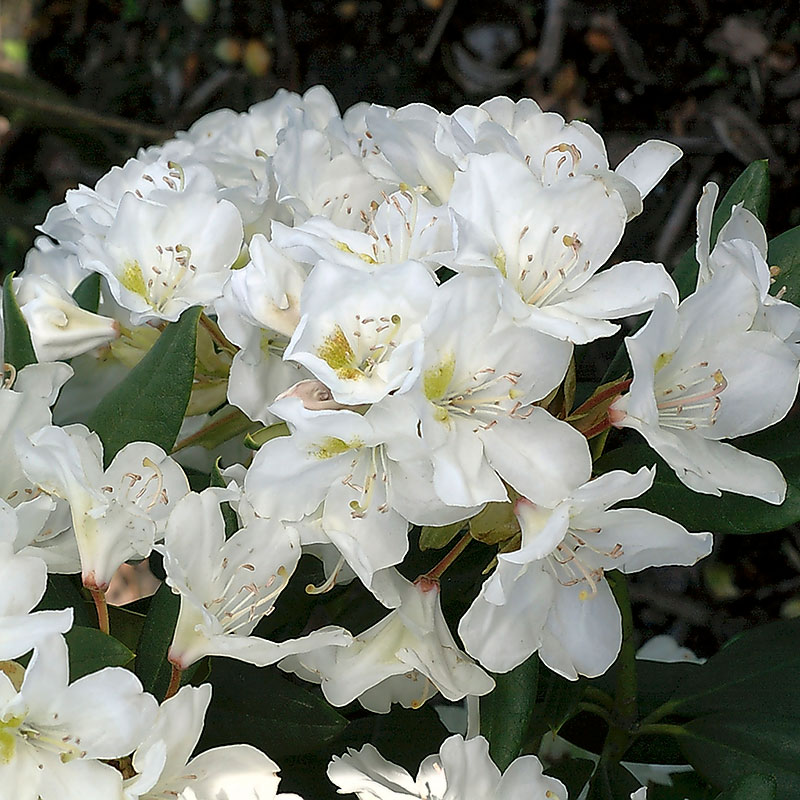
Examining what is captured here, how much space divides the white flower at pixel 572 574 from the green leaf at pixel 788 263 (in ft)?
0.88

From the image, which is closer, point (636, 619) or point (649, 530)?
point (649, 530)

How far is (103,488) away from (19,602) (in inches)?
4.9

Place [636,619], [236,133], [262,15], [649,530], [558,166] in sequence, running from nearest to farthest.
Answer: [649,530], [558,166], [236,133], [636,619], [262,15]

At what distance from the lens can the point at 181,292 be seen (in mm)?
833

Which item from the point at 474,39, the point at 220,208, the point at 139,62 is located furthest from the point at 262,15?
the point at 220,208

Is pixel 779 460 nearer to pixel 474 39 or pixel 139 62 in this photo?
pixel 474 39

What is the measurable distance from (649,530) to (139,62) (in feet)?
7.29

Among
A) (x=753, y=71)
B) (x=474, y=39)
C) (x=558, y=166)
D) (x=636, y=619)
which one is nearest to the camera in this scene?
(x=558, y=166)

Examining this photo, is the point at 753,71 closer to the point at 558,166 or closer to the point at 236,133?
the point at 236,133

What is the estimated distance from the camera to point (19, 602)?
64cm

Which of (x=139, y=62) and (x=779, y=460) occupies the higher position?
(x=779, y=460)

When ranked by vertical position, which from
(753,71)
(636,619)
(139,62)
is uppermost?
(753,71)

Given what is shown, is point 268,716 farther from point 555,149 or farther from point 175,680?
point 555,149

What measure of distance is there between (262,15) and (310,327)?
1.98 m
